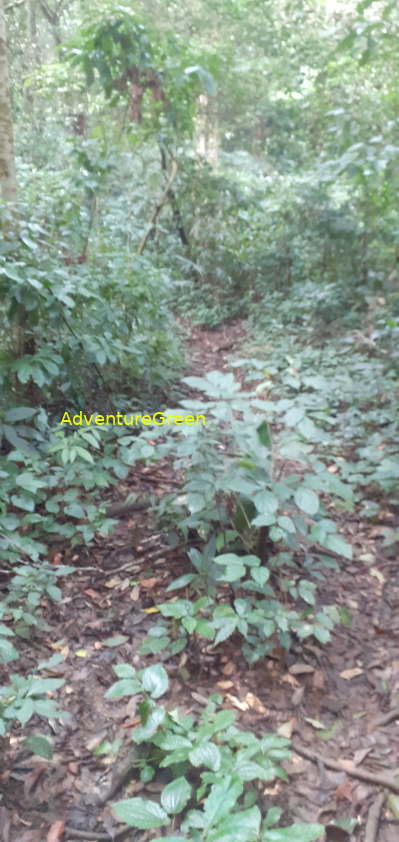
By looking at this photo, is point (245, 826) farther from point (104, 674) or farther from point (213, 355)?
point (213, 355)

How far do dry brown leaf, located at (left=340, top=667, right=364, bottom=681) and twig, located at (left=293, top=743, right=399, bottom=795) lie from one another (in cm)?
41

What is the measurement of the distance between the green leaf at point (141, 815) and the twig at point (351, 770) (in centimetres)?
88


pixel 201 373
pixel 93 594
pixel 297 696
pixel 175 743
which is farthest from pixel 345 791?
pixel 201 373

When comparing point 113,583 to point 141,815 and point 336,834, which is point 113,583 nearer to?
point 336,834

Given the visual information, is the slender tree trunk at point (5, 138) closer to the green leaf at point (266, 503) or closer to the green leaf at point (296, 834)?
the green leaf at point (266, 503)

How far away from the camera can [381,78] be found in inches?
260

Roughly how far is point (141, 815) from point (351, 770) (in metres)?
0.95

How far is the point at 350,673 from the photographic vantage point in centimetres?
237

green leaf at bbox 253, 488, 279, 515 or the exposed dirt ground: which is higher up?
green leaf at bbox 253, 488, 279, 515

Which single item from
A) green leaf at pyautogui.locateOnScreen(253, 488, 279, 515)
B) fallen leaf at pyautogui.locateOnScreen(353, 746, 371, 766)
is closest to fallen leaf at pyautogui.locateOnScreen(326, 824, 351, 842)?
fallen leaf at pyautogui.locateOnScreen(353, 746, 371, 766)

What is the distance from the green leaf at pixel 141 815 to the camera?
126 cm

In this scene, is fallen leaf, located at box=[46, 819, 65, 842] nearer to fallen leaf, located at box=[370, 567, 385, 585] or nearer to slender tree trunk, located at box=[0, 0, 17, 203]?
fallen leaf, located at box=[370, 567, 385, 585]

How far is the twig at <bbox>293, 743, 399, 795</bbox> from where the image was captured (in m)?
1.86

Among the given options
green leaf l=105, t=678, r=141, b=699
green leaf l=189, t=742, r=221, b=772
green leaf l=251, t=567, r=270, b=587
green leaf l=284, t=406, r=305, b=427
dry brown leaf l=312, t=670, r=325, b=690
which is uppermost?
green leaf l=284, t=406, r=305, b=427
